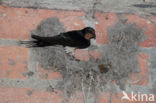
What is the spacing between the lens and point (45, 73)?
1.70 m

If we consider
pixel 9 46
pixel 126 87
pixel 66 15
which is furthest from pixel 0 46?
pixel 126 87

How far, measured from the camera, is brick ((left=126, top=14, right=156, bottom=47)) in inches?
70.7

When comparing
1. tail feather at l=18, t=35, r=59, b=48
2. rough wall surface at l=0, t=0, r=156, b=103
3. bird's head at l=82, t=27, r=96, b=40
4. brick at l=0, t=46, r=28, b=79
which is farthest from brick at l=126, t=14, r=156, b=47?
brick at l=0, t=46, r=28, b=79

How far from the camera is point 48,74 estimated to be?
170cm

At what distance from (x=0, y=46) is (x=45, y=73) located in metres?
0.28

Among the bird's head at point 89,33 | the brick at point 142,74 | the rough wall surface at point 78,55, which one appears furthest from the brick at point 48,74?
the brick at point 142,74

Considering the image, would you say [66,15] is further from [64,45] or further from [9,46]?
[9,46]

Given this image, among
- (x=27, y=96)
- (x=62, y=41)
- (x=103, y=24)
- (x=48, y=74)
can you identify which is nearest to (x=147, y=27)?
(x=103, y=24)

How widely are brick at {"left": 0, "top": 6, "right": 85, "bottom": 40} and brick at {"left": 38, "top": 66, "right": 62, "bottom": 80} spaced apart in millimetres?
200

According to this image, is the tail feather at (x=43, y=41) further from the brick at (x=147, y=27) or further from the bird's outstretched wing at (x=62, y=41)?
the brick at (x=147, y=27)

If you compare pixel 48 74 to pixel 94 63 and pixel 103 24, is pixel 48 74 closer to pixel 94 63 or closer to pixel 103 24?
pixel 94 63

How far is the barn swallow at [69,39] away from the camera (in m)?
1.62

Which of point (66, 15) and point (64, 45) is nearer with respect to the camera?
point (64, 45)

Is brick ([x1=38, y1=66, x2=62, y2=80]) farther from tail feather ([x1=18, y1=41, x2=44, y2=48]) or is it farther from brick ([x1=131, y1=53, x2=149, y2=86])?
brick ([x1=131, y1=53, x2=149, y2=86])
